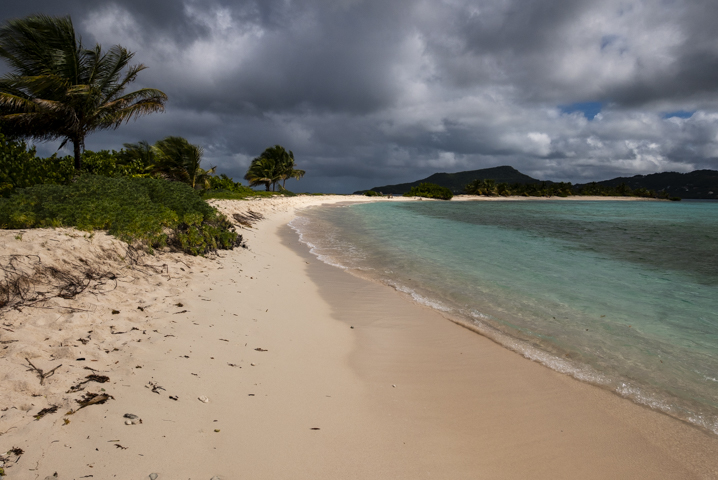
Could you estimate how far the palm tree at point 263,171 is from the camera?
5622 centimetres

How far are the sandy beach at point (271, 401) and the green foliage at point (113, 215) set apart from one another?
0.82m

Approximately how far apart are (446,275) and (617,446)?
21.0 feet

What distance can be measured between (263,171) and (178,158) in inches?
1091

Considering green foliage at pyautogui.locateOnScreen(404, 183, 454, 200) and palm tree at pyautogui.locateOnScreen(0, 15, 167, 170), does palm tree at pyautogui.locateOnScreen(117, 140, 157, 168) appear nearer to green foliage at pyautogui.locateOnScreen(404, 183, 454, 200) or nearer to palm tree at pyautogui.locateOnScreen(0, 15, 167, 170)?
palm tree at pyautogui.locateOnScreen(0, 15, 167, 170)

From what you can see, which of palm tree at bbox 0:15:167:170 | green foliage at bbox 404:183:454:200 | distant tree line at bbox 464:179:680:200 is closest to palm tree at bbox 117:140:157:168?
palm tree at bbox 0:15:167:170

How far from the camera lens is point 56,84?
14.2m

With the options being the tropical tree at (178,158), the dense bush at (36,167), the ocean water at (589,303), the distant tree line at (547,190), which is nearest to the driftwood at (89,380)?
the ocean water at (589,303)

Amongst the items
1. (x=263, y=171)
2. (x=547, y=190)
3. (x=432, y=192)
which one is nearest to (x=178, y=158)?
(x=263, y=171)

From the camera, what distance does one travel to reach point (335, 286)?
783cm

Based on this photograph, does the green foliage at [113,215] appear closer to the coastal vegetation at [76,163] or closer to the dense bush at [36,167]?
the coastal vegetation at [76,163]

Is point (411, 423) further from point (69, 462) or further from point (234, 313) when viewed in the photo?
point (234, 313)

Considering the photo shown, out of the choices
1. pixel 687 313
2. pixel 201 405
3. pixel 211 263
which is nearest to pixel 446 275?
pixel 687 313

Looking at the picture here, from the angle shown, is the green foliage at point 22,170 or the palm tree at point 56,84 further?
the palm tree at point 56,84

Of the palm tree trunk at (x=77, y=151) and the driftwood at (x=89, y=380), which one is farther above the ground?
the palm tree trunk at (x=77, y=151)
